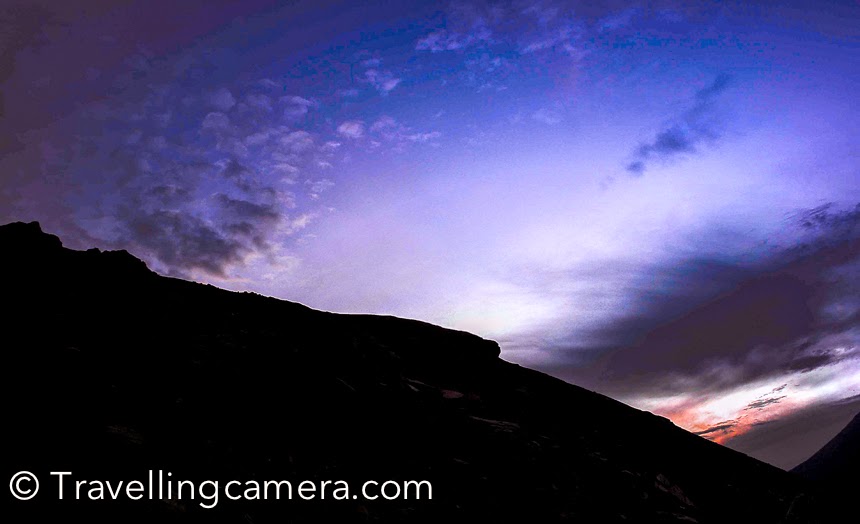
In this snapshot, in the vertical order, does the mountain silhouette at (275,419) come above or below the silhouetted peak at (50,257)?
below

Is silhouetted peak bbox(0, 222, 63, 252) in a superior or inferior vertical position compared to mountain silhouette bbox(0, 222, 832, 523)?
superior

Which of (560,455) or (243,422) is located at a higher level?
(243,422)

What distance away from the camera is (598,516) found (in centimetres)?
1562

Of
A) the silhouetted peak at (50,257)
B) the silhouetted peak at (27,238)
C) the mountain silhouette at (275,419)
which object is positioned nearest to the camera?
the mountain silhouette at (275,419)

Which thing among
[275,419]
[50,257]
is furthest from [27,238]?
[275,419]

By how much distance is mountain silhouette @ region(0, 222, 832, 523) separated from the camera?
10.9 metres

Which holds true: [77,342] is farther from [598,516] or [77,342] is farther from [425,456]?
[598,516]

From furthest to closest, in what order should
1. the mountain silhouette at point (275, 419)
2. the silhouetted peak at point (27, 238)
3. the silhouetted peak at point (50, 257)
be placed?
the silhouetted peak at point (27, 238) < the silhouetted peak at point (50, 257) < the mountain silhouette at point (275, 419)

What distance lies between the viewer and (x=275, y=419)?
14.7 metres

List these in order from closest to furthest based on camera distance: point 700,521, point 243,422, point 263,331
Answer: point 243,422, point 700,521, point 263,331

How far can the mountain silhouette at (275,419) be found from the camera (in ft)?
35.9

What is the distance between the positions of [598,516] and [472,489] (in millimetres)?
4582

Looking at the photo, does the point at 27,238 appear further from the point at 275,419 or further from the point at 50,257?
the point at 275,419

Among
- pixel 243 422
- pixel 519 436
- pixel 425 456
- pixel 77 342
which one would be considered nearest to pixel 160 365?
pixel 77 342
